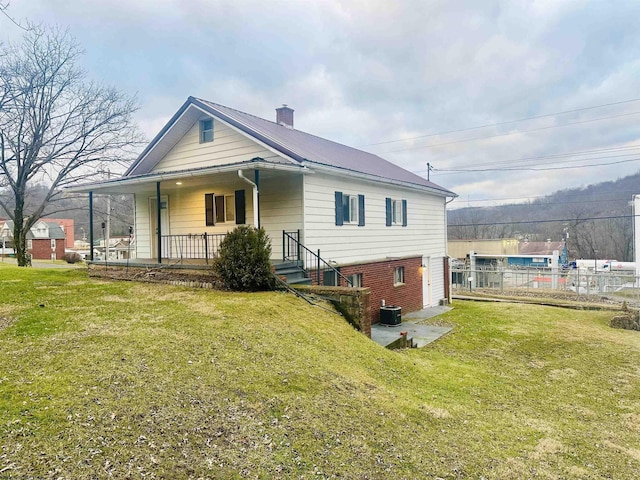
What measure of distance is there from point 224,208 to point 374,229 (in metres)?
5.09

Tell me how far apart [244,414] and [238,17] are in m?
12.3

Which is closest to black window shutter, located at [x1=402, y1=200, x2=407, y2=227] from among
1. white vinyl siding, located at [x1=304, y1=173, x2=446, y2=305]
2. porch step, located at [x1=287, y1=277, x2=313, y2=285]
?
white vinyl siding, located at [x1=304, y1=173, x2=446, y2=305]

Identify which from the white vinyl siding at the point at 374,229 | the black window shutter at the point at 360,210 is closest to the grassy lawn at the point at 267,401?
the white vinyl siding at the point at 374,229

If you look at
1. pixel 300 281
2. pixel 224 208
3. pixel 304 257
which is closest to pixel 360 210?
pixel 304 257

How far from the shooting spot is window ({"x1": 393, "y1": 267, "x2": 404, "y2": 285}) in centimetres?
1492

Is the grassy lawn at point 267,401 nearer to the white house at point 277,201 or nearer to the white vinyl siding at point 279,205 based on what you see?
the white vinyl siding at point 279,205

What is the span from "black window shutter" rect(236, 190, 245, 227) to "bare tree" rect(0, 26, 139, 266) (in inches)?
458

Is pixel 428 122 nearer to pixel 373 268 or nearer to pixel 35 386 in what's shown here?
pixel 373 268

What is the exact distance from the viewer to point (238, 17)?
12.5 m

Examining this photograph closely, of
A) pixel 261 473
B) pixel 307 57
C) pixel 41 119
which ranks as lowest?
pixel 261 473

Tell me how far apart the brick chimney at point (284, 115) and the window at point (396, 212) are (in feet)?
17.1

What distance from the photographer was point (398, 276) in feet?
50.2

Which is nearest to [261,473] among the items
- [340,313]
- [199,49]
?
[340,313]

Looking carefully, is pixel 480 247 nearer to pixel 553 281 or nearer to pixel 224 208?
pixel 553 281
